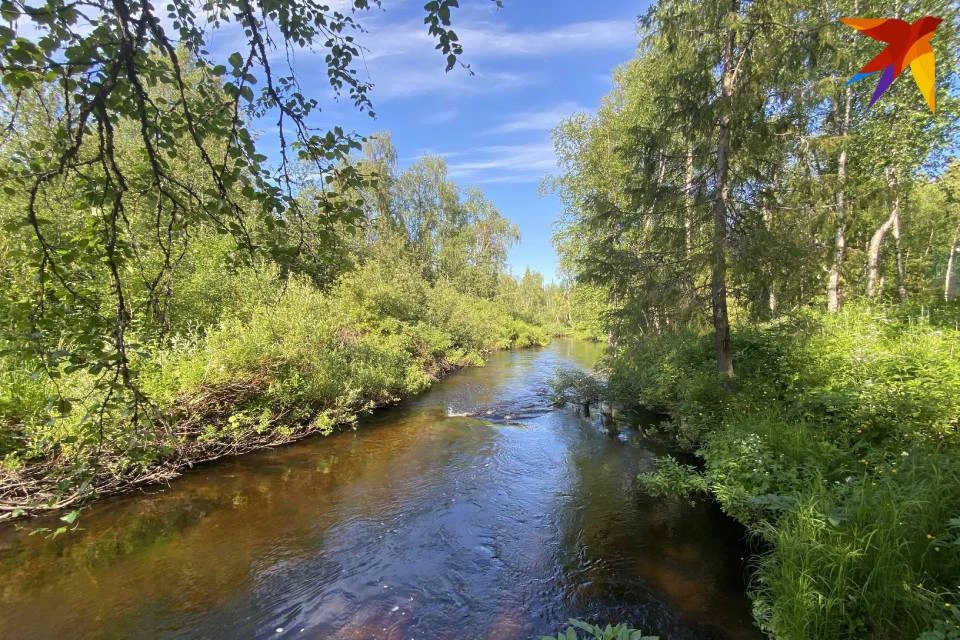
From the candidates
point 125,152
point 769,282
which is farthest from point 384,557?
point 769,282

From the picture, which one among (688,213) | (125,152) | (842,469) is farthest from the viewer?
(688,213)

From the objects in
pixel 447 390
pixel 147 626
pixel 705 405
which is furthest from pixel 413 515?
pixel 447 390

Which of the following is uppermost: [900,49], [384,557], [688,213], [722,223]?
[688,213]

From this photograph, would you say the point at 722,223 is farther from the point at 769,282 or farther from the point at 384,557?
the point at 384,557

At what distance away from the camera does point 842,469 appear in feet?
16.0

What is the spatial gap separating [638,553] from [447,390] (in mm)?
12816

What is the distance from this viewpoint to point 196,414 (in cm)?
880

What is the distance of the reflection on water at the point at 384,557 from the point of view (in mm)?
4797

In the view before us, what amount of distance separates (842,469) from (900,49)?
13.9 feet

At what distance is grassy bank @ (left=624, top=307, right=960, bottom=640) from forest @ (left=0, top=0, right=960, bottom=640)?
3 centimetres

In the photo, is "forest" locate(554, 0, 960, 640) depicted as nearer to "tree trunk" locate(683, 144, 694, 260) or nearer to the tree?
"tree trunk" locate(683, 144, 694, 260)

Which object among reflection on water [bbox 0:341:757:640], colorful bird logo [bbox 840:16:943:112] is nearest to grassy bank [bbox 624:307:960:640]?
reflection on water [bbox 0:341:757:640]

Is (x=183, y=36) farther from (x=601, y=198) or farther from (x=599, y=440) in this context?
(x=599, y=440)

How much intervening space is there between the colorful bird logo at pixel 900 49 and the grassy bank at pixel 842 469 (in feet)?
11.0
